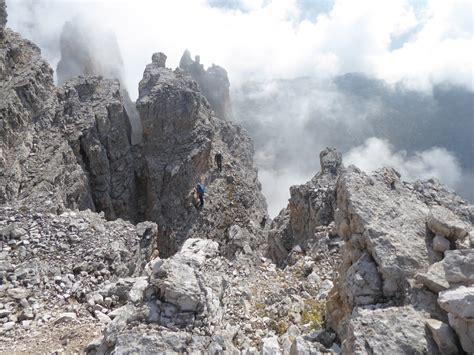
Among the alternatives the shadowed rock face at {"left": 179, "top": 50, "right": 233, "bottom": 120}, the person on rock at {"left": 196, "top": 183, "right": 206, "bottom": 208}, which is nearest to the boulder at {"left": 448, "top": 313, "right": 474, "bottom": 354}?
the person on rock at {"left": 196, "top": 183, "right": 206, "bottom": 208}

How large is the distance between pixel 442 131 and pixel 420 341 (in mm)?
121524

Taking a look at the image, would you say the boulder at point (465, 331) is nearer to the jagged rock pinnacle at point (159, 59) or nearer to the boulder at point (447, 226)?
the boulder at point (447, 226)

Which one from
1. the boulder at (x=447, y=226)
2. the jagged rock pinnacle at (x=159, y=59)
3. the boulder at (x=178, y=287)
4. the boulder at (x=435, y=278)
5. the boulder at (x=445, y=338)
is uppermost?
the jagged rock pinnacle at (x=159, y=59)

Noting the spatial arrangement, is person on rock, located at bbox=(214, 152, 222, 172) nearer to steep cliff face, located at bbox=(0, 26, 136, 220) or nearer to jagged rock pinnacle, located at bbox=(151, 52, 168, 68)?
steep cliff face, located at bbox=(0, 26, 136, 220)

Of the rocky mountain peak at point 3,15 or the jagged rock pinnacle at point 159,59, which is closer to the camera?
the rocky mountain peak at point 3,15

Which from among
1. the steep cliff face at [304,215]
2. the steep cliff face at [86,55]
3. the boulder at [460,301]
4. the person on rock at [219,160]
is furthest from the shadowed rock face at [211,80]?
the boulder at [460,301]

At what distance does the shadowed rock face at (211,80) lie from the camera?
301 ft

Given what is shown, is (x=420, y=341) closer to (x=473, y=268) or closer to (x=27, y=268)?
(x=473, y=268)

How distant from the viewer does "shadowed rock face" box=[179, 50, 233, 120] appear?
91.7m

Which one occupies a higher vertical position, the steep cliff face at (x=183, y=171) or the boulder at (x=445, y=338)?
the steep cliff face at (x=183, y=171)

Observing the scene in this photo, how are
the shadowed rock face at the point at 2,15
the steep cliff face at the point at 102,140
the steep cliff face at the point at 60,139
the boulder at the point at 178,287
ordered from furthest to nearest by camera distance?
the steep cliff face at the point at 102,140, the shadowed rock face at the point at 2,15, the steep cliff face at the point at 60,139, the boulder at the point at 178,287

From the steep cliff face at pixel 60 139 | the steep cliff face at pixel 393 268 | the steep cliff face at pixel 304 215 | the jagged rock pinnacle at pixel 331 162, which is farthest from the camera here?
the jagged rock pinnacle at pixel 331 162

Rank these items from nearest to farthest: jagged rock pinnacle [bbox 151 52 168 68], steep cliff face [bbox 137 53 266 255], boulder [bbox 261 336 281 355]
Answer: boulder [bbox 261 336 281 355] < steep cliff face [bbox 137 53 266 255] < jagged rock pinnacle [bbox 151 52 168 68]

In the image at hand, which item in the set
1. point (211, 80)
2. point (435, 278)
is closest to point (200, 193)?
point (435, 278)
